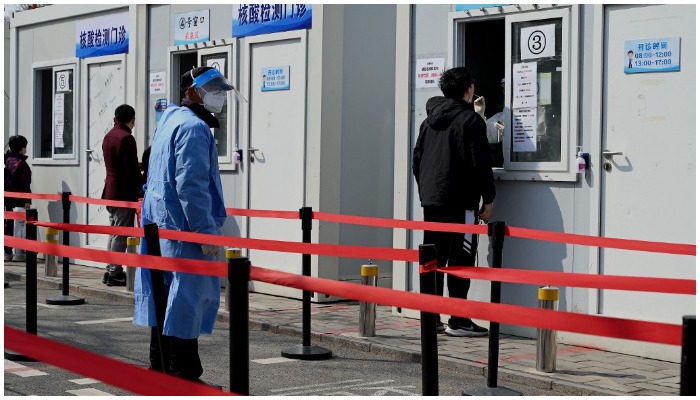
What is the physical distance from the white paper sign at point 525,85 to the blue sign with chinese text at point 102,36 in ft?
20.0

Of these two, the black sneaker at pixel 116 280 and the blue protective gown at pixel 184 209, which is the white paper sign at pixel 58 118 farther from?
the blue protective gown at pixel 184 209

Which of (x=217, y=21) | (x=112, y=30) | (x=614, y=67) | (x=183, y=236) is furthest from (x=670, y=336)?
(x=112, y=30)

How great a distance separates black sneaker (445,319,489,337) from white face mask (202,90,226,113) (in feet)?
9.85

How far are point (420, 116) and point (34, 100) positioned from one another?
7.75 meters

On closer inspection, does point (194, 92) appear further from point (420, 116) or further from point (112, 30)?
point (112, 30)

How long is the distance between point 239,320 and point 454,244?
171 inches

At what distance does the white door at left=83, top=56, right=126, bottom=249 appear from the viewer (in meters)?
14.0

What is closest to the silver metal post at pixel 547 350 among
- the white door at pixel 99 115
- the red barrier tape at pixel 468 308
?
the red barrier tape at pixel 468 308

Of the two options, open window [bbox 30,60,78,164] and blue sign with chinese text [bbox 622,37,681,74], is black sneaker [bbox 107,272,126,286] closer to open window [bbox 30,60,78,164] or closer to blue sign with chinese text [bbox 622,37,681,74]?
open window [bbox 30,60,78,164]

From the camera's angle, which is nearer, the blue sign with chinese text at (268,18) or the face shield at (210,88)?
the face shield at (210,88)

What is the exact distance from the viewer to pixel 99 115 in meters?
14.3

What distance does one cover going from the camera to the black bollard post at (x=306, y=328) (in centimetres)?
806

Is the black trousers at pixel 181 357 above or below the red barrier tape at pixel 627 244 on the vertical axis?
below

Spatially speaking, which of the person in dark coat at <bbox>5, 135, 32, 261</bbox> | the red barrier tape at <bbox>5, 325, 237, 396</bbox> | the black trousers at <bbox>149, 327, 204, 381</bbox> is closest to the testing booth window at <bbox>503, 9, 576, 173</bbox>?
the black trousers at <bbox>149, 327, 204, 381</bbox>
